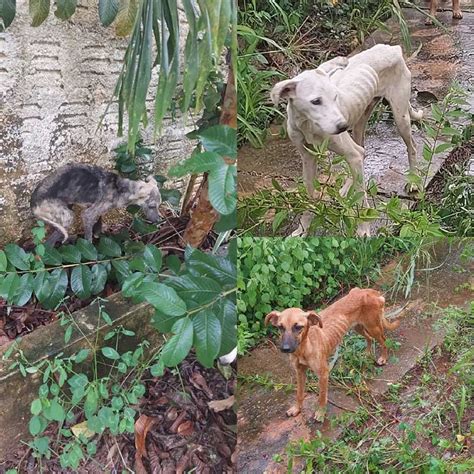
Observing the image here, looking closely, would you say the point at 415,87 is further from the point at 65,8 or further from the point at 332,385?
the point at 65,8

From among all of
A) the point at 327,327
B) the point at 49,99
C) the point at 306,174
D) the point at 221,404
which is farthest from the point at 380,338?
the point at 49,99

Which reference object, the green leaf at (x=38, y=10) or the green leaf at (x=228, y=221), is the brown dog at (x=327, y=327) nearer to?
the green leaf at (x=228, y=221)

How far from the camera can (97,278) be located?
0.89 metres

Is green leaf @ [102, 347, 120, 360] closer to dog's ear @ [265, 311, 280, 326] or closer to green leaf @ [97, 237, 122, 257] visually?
green leaf @ [97, 237, 122, 257]

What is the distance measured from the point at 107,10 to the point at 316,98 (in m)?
0.31

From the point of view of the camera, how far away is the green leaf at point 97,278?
89 cm

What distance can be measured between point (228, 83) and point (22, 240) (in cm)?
35

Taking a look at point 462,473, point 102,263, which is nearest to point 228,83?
point 102,263

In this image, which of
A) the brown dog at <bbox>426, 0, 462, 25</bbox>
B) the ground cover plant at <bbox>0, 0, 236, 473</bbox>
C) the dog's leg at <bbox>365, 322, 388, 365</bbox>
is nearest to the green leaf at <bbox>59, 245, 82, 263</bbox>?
the ground cover plant at <bbox>0, 0, 236, 473</bbox>

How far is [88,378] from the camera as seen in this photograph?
2.87ft

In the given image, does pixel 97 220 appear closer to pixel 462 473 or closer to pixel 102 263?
pixel 102 263

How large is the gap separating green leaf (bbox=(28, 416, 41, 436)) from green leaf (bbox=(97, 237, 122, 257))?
23cm

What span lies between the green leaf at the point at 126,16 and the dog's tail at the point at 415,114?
13.9 inches

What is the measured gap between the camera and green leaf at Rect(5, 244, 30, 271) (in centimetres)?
83
